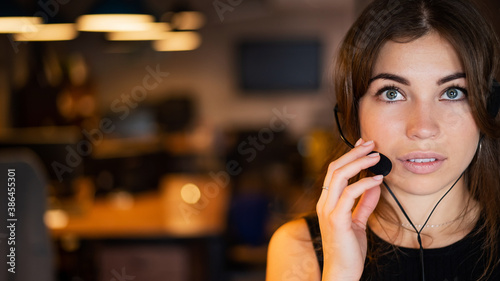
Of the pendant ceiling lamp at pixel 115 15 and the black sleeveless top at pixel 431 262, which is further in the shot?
the pendant ceiling lamp at pixel 115 15

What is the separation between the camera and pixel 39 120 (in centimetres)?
Answer: 677

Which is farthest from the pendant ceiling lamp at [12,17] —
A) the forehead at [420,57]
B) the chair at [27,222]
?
the forehead at [420,57]

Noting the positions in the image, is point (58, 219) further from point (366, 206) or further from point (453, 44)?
point (453, 44)

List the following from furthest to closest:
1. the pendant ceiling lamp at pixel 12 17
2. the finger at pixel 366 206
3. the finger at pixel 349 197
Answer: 1. the pendant ceiling lamp at pixel 12 17
2. the finger at pixel 366 206
3. the finger at pixel 349 197

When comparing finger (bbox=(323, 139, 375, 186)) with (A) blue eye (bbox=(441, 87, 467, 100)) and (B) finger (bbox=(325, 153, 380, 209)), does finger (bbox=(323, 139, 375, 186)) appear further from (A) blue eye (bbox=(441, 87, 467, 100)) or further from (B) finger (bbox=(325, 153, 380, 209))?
(A) blue eye (bbox=(441, 87, 467, 100))

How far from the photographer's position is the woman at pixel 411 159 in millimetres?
1335

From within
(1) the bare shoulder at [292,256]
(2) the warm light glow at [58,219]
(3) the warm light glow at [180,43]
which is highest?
(3) the warm light glow at [180,43]

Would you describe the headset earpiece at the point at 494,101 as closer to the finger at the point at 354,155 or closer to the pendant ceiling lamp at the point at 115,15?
the finger at the point at 354,155

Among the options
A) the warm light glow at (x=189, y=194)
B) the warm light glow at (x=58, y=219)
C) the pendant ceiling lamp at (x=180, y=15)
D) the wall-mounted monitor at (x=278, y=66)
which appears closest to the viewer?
the warm light glow at (x=189, y=194)

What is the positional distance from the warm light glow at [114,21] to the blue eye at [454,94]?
91.3 inches

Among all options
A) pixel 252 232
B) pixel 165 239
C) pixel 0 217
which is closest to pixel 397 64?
pixel 0 217

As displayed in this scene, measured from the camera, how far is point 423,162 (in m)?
1.35

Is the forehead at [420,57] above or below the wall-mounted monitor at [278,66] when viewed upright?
below

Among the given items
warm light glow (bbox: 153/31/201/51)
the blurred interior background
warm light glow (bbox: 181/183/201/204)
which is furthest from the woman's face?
warm light glow (bbox: 153/31/201/51)
